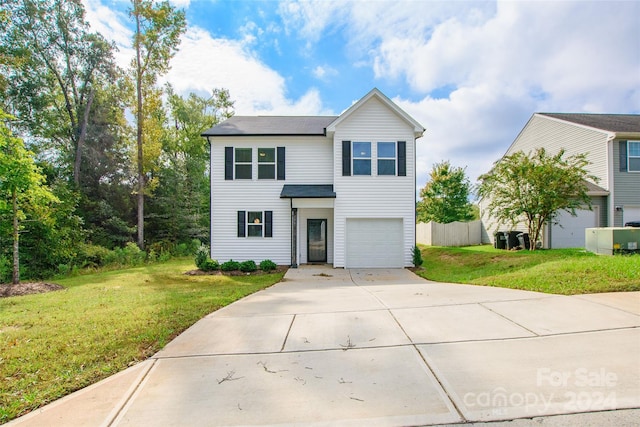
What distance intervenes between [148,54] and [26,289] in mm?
15553

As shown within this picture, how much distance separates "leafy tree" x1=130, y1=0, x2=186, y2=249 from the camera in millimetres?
19047

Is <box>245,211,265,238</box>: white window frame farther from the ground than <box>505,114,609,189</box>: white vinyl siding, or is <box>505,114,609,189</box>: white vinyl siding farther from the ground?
<box>505,114,609,189</box>: white vinyl siding

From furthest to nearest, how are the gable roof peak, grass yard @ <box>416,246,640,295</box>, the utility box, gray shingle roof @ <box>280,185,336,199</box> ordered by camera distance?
1. the gable roof peak
2. gray shingle roof @ <box>280,185,336,199</box>
3. the utility box
4. grass yard @ <box>416,246,640,295</box>

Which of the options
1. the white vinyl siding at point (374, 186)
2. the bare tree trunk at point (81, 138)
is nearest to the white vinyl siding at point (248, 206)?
the white vinyl siding at point (374, 186)

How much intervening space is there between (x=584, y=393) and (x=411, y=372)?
1513 millimetres

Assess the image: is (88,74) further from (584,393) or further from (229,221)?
(584,393)

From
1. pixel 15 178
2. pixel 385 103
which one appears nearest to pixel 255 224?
pixel 385 103

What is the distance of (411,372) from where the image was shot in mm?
3393

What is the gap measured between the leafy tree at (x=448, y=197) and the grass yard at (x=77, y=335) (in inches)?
785

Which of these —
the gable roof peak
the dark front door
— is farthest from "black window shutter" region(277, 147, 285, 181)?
the gable roof peak

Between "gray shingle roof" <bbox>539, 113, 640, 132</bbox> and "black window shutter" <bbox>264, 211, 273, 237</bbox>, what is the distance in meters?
17.3

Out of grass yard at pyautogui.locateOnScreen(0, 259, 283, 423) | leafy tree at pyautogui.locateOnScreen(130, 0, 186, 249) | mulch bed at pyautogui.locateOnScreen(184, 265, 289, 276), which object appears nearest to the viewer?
grass yard at pyautogui.locateOnScreen(0, 259, 283, 423)

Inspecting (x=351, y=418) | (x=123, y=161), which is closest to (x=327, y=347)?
(x=351, y=418)

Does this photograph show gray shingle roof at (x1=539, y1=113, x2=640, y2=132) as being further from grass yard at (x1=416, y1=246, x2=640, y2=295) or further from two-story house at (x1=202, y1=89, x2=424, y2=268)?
two-story house at (x1=202, y1=89, x2=424, y2=268)
